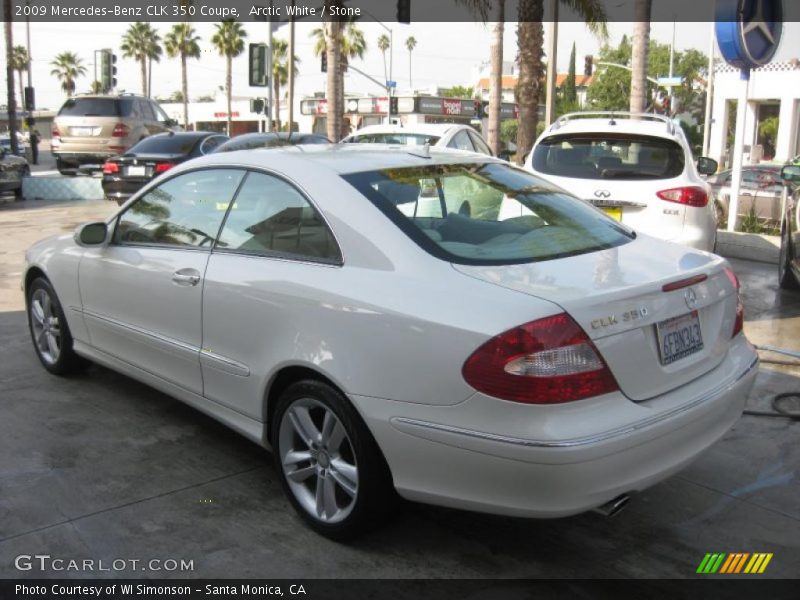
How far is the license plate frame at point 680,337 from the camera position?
3.07 metres

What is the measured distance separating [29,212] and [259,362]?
45.0 ft

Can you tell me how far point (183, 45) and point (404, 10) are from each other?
50.8m

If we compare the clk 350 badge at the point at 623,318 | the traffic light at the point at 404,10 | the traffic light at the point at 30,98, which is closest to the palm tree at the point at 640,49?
the traffic light at the point at 404,10

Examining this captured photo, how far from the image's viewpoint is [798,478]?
406 centimetres

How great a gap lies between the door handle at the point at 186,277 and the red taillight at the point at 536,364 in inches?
66.4

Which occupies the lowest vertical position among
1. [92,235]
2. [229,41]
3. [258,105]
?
[92,235]

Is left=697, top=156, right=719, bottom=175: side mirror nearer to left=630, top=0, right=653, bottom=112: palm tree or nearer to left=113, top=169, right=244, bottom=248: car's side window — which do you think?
left=113, top=169, right=244, bottom=248: car's side window

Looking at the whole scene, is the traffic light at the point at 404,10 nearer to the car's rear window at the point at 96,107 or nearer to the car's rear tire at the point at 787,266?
the car's rear window at the point at 96,107

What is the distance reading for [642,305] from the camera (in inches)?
119

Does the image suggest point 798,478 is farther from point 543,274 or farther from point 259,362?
point 259,362

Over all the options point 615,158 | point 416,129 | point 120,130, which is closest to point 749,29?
point 615,158

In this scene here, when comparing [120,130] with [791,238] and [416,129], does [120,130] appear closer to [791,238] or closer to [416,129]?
[416,129]

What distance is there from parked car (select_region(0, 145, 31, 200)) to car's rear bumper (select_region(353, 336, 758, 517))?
52.6 ft

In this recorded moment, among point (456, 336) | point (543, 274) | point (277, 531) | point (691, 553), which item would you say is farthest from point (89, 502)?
point (691, 553)
